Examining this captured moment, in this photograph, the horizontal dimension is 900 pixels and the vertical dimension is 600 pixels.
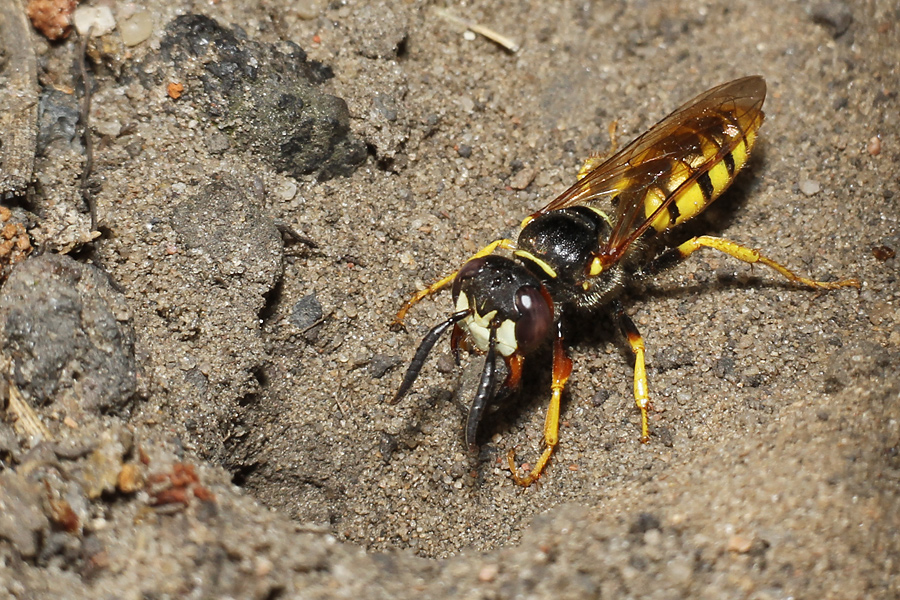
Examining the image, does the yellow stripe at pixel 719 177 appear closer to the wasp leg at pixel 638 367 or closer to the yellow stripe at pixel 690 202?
the yellow stripe at pixel 690 202

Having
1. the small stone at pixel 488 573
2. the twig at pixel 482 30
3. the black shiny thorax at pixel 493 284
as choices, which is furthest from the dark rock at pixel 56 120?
the small stone at pixel 488 573

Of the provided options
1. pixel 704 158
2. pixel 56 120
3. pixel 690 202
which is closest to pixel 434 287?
pixel 690 202

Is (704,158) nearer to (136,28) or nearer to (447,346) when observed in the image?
(447,346)

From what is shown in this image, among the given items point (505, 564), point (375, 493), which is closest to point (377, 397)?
point (375, 493)

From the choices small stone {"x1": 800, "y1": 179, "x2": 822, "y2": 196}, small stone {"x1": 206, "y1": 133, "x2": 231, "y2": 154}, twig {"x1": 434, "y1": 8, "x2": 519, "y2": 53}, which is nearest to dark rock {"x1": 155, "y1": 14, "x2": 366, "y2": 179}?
small stone {"x1": 206, "y1": 133, "x2": 231, "y2": 154}

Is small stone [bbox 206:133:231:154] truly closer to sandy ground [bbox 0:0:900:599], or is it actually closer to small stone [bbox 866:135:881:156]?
sandy ground [bbox 0:0:900:599]

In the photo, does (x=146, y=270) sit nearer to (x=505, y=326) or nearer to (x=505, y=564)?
(x=505, y=326)

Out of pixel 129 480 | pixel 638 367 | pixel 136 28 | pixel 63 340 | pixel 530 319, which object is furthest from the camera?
pixel 136 28
